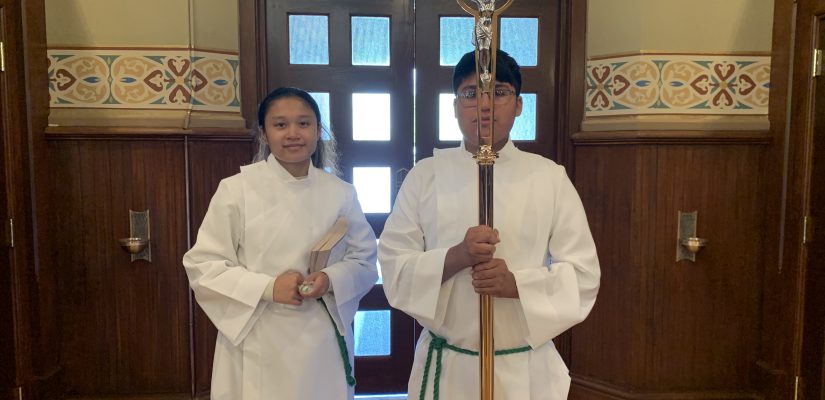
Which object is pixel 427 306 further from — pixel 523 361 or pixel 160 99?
pixel 160 99

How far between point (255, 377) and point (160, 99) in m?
1.33

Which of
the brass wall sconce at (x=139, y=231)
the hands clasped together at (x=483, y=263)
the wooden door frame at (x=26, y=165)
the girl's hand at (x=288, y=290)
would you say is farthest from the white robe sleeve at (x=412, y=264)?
the wooden door frame at (x=26, y=165)

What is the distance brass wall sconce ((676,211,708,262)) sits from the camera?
8.11 ft

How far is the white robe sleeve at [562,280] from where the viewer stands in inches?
59.7

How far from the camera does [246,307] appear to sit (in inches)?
67.9

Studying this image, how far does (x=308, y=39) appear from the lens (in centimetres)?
273

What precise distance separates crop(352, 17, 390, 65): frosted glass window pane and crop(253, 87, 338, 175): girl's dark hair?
2.68 feet

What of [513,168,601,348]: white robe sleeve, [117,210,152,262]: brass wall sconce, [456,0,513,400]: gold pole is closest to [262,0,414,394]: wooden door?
[117,210,152,262]: brass wall sconce

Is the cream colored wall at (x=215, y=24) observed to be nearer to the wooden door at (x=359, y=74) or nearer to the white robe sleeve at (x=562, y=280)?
the wooden door at (x=359, y=74)

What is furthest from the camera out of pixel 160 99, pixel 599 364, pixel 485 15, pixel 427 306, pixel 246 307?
pixel 599 364

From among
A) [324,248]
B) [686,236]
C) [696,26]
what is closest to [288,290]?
[324,248]

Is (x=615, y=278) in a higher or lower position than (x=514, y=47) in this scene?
lower

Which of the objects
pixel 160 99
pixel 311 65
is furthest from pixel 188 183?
pixel 311 65

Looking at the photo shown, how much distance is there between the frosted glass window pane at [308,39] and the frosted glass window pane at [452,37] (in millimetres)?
567
